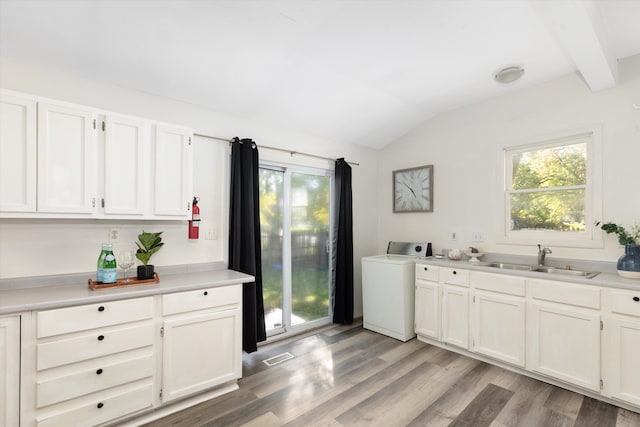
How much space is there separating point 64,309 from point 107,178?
0.88 metres

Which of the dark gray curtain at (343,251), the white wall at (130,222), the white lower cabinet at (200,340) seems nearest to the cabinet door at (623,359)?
the dark gray curtain at (343,251)

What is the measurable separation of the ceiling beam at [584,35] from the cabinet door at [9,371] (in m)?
3.43

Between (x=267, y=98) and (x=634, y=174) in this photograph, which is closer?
(x=634, y=174)

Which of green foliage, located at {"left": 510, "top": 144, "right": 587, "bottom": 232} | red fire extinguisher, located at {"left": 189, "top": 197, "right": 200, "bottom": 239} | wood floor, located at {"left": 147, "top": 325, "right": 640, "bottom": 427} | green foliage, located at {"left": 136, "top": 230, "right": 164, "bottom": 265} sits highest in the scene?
green foliage, located at {"left": 510, "top": 144, "right": 587, "bottom": 232}

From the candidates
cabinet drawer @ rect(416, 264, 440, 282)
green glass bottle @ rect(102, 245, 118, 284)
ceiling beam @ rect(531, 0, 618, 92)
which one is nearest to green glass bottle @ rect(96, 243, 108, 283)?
green glass bottle @ rect(102, 245, 118, 284)

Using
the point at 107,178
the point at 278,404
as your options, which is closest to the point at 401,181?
the point at 278,404

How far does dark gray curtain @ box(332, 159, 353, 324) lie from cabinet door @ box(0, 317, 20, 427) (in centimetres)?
289

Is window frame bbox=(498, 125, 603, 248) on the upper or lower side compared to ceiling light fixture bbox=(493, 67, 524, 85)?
lower

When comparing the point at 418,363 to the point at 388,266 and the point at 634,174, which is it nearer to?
the point at 388,266

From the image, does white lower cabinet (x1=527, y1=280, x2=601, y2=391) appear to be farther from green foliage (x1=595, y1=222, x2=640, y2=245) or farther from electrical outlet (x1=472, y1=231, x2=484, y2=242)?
electrical outlet (x1=472, y1=231, x2=484, y2=242)

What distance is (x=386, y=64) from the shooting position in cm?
264

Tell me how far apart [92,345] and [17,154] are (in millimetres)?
1248

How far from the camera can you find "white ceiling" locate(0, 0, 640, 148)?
1900 millimetres

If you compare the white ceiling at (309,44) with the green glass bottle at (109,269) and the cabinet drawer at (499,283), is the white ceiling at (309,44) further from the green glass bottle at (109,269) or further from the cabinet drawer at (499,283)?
the cabinet drawer at (499,283)
